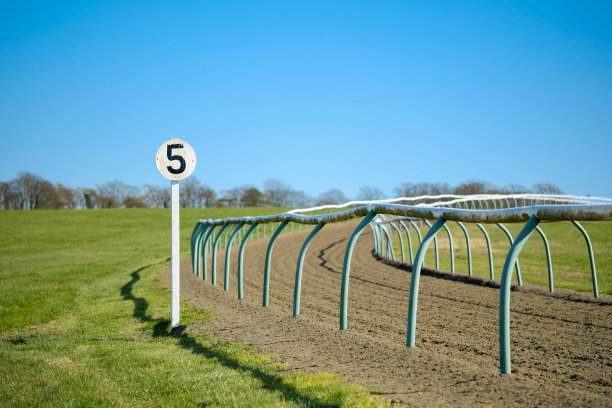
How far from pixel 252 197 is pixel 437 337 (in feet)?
250

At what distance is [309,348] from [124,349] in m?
1.92

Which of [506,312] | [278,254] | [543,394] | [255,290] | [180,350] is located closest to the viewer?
[543,394]

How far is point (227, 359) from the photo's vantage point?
451cm

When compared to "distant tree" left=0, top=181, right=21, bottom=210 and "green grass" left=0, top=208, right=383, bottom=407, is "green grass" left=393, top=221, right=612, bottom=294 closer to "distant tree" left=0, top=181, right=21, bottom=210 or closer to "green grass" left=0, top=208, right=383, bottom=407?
"green grass" left=0, top=208, right=383, bottom=407

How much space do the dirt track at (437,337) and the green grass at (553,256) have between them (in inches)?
124

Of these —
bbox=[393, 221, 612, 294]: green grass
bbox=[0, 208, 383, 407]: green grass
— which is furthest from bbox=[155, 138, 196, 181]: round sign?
bbox=[393, 221, 612, 294]: green grass

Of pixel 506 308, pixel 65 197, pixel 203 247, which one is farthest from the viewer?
pixel 65 197

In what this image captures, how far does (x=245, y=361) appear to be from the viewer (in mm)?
4398

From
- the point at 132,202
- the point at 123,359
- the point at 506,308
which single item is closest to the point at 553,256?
the point at 506,308

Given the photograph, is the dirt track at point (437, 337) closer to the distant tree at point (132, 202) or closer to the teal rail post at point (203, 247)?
the teal rail post at point (203, 247)

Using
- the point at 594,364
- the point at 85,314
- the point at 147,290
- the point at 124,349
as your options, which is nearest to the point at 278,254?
the point at 147,290

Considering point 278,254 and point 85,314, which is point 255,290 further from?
point 278,254

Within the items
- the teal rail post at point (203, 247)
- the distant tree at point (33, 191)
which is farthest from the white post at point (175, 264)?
the distant tree at point (33, 191)

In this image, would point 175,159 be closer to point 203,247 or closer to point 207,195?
point 203,247
